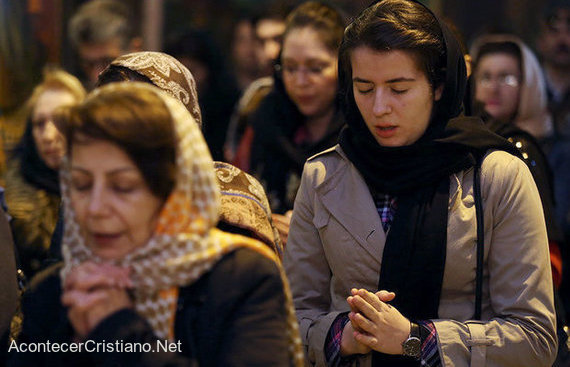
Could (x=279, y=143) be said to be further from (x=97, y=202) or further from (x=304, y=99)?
(x=97, y=202)

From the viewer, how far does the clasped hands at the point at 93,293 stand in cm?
223

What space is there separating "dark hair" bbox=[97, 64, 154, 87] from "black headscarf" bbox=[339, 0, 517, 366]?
0.82 metres

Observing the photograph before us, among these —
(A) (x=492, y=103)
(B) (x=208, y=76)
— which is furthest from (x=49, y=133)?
(A) (x=492, y=103)

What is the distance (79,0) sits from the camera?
762cm

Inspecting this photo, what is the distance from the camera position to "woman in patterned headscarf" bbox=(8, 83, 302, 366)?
224 cm

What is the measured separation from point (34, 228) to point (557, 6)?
429 cm

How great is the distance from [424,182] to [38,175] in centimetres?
310

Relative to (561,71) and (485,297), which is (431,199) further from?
(561,71)

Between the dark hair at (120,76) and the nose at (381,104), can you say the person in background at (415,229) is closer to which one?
the nose at (381,104)

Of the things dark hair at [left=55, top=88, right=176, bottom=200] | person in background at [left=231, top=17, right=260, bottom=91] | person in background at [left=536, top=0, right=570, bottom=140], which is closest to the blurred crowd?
dark hair at [left=55, top=88, right=176, bottom=200]

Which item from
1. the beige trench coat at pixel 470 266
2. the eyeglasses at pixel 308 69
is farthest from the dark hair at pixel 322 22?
the beige trench coat at pixel 470 266

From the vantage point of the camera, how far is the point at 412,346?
2930mm

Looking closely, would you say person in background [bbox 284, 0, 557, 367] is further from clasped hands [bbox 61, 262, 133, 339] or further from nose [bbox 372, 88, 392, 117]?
clasped hands [bbox 61, 262, 133, 339]

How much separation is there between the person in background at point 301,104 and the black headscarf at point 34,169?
1359 mm
